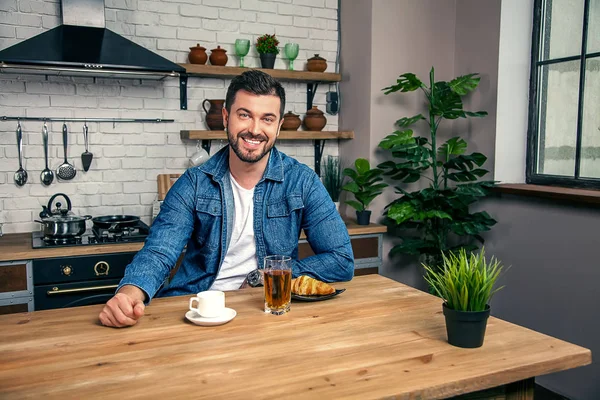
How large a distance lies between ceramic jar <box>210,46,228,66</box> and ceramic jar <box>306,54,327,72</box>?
63 cm

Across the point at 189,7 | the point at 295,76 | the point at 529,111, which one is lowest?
the point at 529,111

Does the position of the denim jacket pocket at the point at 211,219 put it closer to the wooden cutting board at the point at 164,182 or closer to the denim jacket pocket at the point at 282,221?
the denim jacket pocket at the point at 282,221

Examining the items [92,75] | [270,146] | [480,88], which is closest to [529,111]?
[480,88]

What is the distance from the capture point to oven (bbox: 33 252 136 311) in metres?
2.83

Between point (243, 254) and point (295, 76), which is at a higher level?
point (295, 76)

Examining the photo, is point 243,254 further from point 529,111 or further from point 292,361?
point 529,111

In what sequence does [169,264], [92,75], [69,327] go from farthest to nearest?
[92,75] < [169,264] < [69,327]

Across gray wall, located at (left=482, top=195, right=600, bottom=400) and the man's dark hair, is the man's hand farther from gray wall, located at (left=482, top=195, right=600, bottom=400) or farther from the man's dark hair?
gray wall, located at (left=482, top=195, right=600, bottom=400)

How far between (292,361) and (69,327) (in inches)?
25.3

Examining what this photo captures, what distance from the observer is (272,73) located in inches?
145

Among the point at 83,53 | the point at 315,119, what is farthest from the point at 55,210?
the point at 315,119

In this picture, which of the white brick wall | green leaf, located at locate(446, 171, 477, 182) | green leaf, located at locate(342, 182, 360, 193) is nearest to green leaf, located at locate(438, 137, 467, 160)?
green leaf, located at locate(446, 171, 477, 182)

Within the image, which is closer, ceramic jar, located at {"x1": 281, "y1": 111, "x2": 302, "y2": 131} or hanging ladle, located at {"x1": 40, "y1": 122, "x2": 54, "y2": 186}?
hanging ladle, located at {"x1": 40, "y1": 122, "x2": 54, "y2": 186}

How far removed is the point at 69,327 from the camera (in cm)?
150
